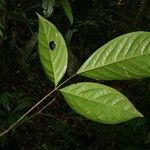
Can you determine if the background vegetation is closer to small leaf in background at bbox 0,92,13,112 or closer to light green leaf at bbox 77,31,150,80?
small leaf in background at bbox 0,92,13,112

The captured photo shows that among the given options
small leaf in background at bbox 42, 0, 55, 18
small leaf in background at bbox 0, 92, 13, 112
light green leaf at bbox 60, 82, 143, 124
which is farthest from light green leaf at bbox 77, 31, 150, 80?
small leaf in background at bbox 0, 92, 13, 112

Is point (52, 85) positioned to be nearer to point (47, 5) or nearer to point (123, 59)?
point (47, 5)

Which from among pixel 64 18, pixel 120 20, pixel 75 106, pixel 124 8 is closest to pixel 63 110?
pixel 64 18

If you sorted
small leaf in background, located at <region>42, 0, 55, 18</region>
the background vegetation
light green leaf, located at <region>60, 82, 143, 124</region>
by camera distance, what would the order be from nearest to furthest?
light green leaf, located at <region>60, 82, 143, 124</region>
small leaf in background, located at <region>42, 0, 55, 18</region>
the background vegetation

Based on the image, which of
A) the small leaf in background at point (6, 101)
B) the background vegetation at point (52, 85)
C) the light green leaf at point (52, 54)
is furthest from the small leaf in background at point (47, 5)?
the light green leaf at point (52, 54)

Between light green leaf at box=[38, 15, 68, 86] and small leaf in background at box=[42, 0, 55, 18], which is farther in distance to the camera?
small leaf in background at box=[42, 0, 55, 18]

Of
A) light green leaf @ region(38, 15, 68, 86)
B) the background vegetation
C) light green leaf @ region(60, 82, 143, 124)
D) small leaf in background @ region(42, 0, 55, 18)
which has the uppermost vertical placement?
light green leaf @ region(38, 15, 68, 86)

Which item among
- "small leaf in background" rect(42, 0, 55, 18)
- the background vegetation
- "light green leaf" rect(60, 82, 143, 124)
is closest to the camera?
"light green leaf" rect(60, 82, 143, 124)

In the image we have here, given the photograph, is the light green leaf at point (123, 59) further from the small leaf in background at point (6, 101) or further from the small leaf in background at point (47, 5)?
the small leaf in background at point (6, 101)
